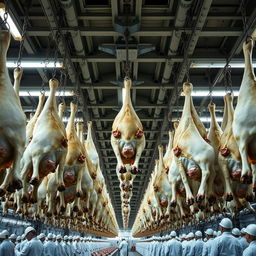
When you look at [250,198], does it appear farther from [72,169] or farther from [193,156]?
[72,169]

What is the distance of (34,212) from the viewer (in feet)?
25.6

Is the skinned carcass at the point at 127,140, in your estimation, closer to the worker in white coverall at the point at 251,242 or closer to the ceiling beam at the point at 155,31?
the ceiling beam at the point at 155,31

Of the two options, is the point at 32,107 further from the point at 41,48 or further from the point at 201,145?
the point at 201,145

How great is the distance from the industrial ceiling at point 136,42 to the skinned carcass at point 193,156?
1.94 meters

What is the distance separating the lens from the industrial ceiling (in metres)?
7.64

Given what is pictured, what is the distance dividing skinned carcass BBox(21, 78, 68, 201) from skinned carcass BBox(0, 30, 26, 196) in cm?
99

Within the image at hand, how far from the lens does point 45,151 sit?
513 cm

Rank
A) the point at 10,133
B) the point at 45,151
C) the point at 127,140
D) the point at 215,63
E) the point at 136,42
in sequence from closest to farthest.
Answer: the point at 10,133 < the point at 45,151 < the point at 127,140 < the point at 136,42 < the point at 215,63

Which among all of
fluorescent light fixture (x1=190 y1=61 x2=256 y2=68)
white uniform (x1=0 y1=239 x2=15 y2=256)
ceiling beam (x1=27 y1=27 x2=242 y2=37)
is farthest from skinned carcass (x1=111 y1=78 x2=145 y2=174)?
white uniform (x1=0 y1=239 x2=15 y2=256)

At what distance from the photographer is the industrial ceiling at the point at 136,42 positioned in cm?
764

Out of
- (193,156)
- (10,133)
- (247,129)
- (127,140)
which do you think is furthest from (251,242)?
(10,133)

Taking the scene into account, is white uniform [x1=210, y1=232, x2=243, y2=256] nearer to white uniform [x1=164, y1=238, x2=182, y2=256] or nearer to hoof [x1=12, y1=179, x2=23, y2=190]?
white uniform [x1=164, y1=238, x2=182, y2=256]

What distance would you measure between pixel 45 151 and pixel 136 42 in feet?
15.3

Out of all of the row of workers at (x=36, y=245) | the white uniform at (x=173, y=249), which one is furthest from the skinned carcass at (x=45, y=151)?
the white uniform at (x=173, y=249)
